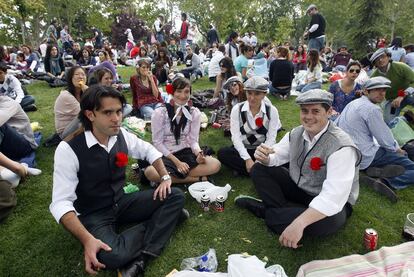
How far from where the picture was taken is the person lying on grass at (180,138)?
4.11 metres

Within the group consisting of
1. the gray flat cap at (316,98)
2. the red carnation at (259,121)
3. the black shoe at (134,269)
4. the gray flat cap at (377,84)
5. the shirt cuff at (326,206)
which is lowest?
the black shoe at (134,269)

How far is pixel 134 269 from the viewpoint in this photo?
2.61 m

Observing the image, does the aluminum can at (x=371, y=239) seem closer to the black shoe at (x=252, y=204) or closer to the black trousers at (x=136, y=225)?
the black shoe at (x=252, y=204)

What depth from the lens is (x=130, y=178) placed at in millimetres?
4500

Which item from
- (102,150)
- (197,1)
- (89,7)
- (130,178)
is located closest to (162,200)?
(102,150)

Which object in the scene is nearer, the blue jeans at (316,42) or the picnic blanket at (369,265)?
the picnic blanket at (369,265)

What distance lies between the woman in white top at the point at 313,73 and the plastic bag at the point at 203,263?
7.20m

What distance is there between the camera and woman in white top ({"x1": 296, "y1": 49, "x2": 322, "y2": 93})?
28.9 ft

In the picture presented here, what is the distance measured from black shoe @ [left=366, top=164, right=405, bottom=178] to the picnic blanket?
4.57 ft

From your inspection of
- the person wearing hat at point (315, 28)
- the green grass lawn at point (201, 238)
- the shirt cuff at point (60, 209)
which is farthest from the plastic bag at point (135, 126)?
the person wearing hat at point (315, 28)

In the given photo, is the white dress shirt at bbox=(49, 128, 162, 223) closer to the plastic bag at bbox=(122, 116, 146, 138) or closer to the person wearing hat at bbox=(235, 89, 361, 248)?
the person wearing hat at bbox=(235, 89, 361, 248)

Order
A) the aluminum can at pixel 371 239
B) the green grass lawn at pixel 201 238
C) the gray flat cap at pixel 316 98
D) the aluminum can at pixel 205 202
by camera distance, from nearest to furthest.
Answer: the gray flat cap at pixel 316 98 → the green grass lawn at pixel 201 238 → the aluminum can at pixel 371 239 → the aluminum can at pixel 205 202

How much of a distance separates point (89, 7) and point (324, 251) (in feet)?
123

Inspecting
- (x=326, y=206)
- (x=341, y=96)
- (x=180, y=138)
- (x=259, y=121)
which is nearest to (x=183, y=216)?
(x=180, y=138)
